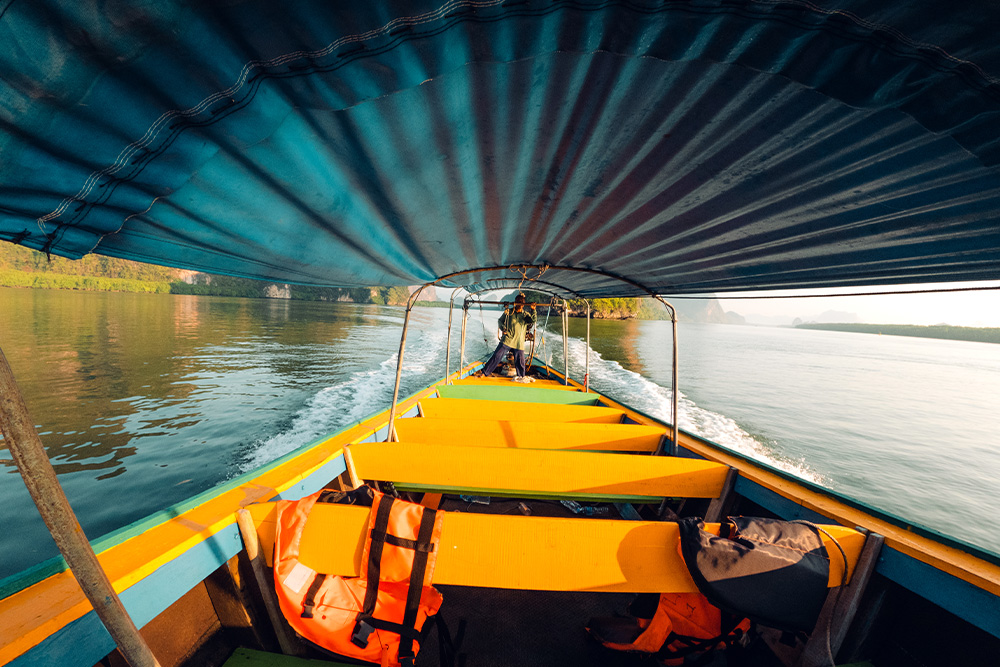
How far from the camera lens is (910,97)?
108 cm

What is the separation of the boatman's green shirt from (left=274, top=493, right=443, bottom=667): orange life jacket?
21.5 ft

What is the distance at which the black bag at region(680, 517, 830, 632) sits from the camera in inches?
61.4

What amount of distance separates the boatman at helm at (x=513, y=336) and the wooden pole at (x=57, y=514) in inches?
285

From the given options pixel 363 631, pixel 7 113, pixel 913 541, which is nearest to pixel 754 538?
pixel 913 541

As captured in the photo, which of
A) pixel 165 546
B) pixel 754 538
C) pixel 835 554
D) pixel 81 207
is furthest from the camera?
pixel 835 554

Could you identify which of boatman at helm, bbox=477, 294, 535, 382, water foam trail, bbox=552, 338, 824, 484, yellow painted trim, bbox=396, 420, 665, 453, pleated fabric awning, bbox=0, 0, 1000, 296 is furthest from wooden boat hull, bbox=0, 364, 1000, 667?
boatman at helm, bbox=477, 294, 535, 382

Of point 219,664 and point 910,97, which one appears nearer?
point 910,97

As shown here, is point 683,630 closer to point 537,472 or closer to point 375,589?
point 537,472

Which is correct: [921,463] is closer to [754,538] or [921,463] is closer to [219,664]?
[754,538]

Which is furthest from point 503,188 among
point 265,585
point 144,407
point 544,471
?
point 144,407

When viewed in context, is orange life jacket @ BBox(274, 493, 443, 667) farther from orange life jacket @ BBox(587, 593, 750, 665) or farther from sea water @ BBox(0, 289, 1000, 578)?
sea water @ BBox(0, 289, 1000, 578)

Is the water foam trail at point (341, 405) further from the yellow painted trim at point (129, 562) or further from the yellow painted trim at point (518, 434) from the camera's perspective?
the yellow painted trim at point (129, 562)

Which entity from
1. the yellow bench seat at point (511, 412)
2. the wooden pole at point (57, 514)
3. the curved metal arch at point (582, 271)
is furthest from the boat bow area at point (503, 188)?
the yellow bench seat at point (511, 412)

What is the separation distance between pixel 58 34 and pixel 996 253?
159 inches
